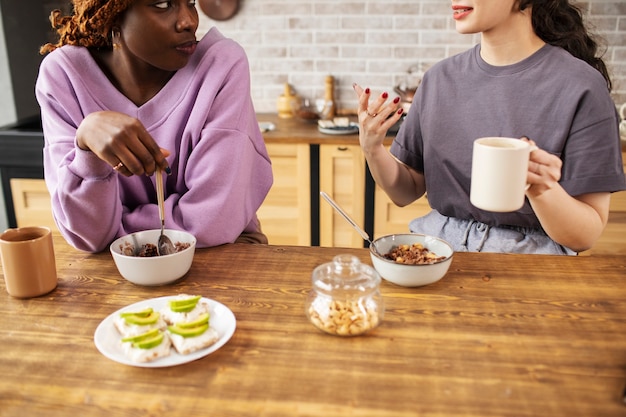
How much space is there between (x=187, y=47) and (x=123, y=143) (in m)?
0.42

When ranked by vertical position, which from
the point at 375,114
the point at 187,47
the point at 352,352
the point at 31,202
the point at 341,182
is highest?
the point at 187,47

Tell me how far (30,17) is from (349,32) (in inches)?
68.2

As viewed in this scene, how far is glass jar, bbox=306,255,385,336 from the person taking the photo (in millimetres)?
974

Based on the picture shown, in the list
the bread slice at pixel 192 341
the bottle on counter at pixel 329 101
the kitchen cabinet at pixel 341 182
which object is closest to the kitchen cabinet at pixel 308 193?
the kitchen cabinet at pixel 341 182

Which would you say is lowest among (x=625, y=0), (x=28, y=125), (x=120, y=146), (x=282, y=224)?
(x=282, y=224)

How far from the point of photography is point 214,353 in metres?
0.94

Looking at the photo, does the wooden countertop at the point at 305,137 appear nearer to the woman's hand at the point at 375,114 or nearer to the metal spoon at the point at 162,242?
the woman's hand at the point at 375,114

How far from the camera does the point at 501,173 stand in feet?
3.24

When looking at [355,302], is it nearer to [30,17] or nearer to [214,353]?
[214,353]

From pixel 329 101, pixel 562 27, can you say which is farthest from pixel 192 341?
pixel 329 101

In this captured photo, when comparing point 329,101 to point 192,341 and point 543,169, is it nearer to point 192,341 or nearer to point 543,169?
point 543,169

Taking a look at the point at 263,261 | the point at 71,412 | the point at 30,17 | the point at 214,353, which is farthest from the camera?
the point at 30,17

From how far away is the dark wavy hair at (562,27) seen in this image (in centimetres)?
150

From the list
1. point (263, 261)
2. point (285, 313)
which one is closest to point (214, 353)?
point (285, 313)
